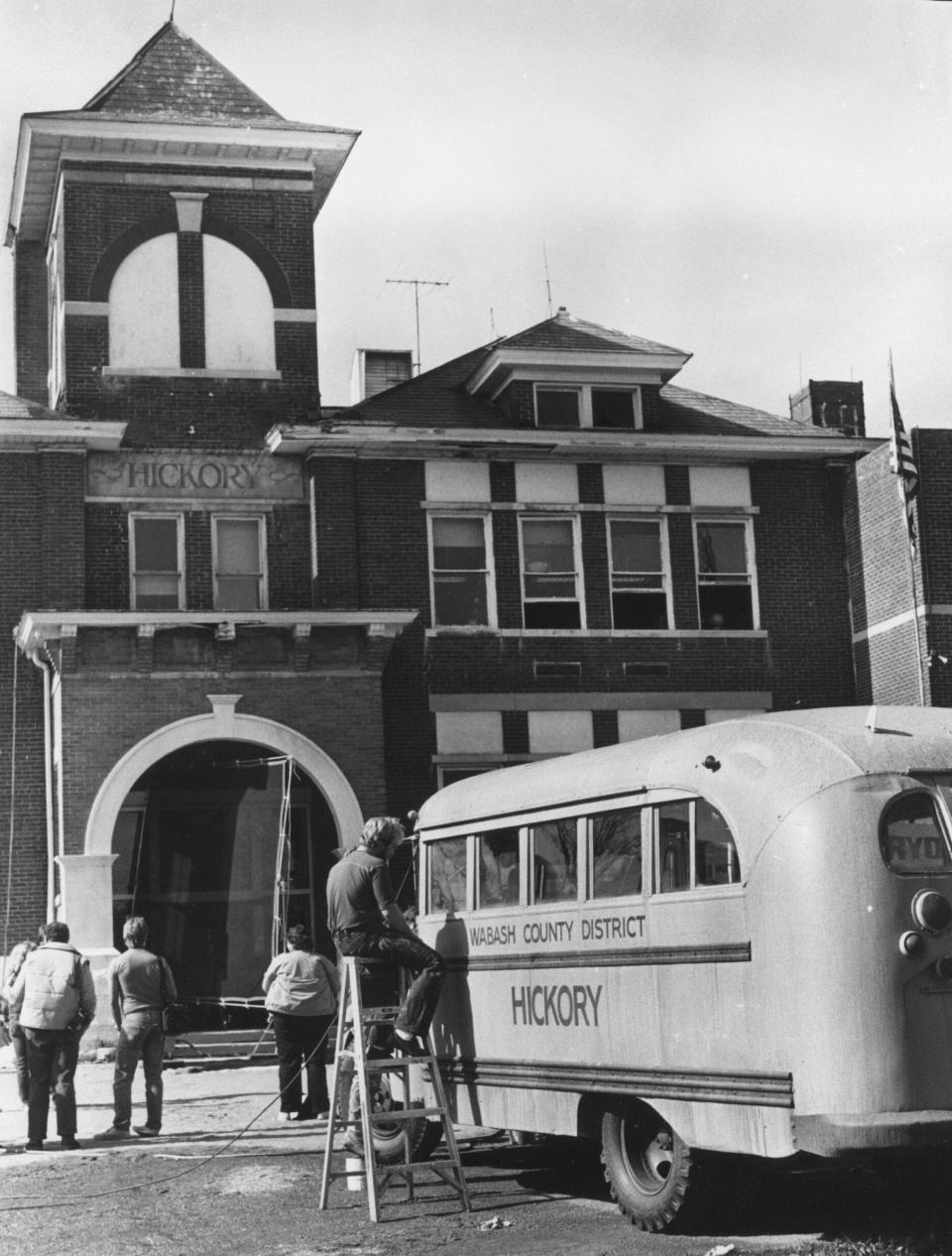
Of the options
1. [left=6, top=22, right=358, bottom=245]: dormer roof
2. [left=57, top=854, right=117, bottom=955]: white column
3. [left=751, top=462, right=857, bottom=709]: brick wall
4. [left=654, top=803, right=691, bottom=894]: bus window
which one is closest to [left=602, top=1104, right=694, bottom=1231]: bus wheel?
[left=654, top=803, right=691, bottom=894]: bus window

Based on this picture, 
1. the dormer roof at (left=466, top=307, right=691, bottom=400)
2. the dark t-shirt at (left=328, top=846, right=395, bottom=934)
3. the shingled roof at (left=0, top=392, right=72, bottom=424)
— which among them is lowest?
the dark t-shirt at (left=328, top=846, right=395, bottom=934)

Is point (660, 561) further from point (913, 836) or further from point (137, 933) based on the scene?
point (913, 836)

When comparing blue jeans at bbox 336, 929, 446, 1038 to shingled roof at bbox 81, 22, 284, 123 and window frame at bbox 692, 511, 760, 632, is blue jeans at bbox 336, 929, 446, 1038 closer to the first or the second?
window frame at bbox 692, 511, 760, 632

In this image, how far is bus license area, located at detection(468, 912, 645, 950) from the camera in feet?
32.9

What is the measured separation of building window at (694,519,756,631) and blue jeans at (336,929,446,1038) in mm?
15503

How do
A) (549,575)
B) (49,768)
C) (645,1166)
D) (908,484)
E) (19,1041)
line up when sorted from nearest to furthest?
1. (645,1166)
2. (19,1041)
3. (49,768)
4. (908,484)
5. (549,575)

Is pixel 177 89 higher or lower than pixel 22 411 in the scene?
higher

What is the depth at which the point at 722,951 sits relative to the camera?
30.2 feet

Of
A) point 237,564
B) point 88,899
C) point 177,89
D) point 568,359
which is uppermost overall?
point 177,89

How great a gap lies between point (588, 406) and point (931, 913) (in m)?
18.5

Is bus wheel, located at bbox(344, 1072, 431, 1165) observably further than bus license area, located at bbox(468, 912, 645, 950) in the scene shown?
Yes

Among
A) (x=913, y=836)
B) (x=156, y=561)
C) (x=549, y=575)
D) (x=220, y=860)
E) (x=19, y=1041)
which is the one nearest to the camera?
(x=913, y=836)

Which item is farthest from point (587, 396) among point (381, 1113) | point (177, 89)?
point (381, 1113)

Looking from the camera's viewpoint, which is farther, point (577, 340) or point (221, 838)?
point (577, 340)
